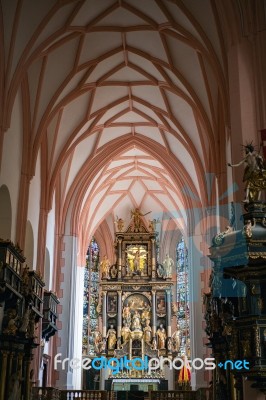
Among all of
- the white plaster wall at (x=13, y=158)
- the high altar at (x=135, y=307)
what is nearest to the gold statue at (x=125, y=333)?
the high altar at (x=135, y=307)

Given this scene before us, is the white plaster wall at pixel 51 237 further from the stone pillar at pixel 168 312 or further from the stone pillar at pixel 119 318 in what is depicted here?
the stone pillar at pixel 168 312

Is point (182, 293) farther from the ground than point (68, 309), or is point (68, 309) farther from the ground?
point (182, 293)

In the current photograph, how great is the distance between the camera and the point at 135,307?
90.3ft

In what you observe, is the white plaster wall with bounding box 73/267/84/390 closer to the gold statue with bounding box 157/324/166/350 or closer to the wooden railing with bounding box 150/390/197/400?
the gold statue with bounding box 157/324/166/350

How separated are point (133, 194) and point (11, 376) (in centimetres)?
1893

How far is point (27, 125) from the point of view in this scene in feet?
58.0

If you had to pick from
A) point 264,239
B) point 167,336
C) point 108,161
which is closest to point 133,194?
point 108,161

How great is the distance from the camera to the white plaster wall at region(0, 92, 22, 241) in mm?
15281

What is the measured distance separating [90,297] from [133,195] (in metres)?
6.22

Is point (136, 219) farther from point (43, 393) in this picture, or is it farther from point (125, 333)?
point (43, 393)

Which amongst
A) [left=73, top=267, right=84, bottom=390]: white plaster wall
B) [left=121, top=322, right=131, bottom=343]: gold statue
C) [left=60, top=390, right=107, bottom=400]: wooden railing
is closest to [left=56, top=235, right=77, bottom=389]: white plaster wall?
[left=73, top=267, right=84, bottom=390]: white plaster wall

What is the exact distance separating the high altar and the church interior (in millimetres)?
73

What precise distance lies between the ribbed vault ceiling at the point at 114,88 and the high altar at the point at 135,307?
10.8 ft

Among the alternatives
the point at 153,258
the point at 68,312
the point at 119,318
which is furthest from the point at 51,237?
the point at 153,258
